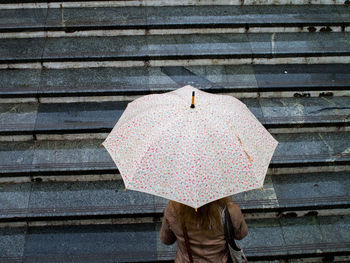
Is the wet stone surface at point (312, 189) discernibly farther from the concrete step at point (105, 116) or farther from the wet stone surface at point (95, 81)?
the wet stone surface at point (95, 81)

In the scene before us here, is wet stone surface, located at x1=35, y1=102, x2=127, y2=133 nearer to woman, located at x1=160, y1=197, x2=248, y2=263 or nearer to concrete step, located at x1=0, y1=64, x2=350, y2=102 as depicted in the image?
concrete step, located at x1=0, y1=64, x2=350, y2=102

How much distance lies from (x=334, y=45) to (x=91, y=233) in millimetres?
4089

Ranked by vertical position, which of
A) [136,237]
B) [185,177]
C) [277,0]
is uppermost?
[277,0]

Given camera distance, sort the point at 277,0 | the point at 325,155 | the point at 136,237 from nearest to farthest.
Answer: the point at 136,237 → the point at 325,155 → the point at 277,0

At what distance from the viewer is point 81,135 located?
4332 mm

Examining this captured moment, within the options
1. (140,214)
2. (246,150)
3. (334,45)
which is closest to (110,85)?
(140,214)

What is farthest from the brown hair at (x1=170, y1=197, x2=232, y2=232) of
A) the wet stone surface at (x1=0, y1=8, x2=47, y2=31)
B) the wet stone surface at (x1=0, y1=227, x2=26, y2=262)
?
the wet stone surface at (x1=0, y1=8, x2=47, y2=31)

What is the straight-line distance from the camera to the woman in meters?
2.28

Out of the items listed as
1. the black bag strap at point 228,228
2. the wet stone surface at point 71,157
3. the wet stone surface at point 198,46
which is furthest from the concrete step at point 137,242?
the wet stone surface at point 198,46

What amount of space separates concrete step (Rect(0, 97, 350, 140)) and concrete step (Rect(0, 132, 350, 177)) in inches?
6.1

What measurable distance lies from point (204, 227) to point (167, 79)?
2.77 meters

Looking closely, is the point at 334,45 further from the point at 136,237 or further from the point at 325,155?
the point at 136,237

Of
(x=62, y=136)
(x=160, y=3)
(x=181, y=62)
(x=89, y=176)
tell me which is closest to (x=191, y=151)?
(x=89, y=176)

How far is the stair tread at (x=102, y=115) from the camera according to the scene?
4297mm
